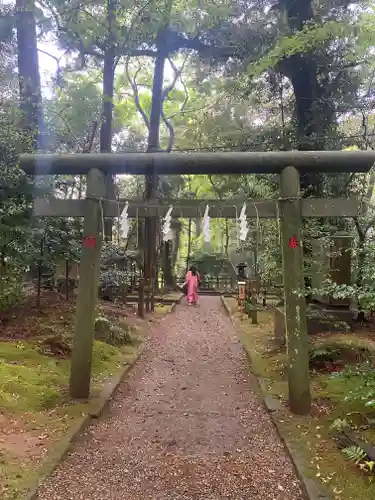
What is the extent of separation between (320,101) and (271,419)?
851 cm

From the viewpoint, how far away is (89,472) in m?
4.00

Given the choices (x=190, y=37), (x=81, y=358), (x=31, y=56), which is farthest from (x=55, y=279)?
(x=190, y=37)

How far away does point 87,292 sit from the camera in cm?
562

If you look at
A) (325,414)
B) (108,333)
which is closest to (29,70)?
(108,333)

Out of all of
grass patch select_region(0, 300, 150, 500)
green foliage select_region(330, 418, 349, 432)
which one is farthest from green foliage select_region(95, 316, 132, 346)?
green foliage select_region(330, 418, 349, 432)

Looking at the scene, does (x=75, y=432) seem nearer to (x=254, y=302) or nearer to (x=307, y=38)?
(x=307, y=38)

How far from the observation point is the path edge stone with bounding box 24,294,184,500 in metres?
3.58

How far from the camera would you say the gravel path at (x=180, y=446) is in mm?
3748

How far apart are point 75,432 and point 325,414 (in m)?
3.02

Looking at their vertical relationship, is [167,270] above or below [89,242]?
below

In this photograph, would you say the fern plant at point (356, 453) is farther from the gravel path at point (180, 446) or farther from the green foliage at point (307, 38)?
the green foliage at point (307, 38)

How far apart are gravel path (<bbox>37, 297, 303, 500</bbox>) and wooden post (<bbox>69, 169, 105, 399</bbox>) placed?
2.08ft

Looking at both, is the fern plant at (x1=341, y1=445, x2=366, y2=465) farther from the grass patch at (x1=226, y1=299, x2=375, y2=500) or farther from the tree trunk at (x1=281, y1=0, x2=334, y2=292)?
the tree trunk at (x1=281, y1=0, x2=334, y2=292)

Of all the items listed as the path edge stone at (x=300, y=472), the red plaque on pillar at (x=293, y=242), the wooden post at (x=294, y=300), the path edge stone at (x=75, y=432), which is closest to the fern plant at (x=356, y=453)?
the path edge stone at (x=300, y=472)
